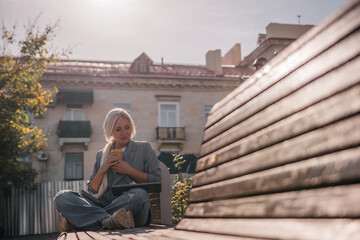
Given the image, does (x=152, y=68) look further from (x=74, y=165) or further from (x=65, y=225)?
(x=65, y=225)

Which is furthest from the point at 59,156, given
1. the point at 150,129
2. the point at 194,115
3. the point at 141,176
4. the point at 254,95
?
the point at 254,95

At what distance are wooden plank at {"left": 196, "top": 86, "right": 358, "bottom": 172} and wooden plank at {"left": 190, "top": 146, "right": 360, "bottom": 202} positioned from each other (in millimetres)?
110

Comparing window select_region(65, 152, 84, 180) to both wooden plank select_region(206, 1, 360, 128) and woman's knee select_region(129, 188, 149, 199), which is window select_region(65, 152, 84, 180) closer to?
woman's knee select_region(129, 188, 149, 199)

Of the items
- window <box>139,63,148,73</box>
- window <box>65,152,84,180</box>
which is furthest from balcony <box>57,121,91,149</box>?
window <box>139,63,148,73</box>

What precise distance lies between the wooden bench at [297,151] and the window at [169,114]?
Answer: 76.9 ft

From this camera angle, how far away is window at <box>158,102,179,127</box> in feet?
84.1

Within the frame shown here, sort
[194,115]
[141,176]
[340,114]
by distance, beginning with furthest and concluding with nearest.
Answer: [194,115], [141,176], [340,114]

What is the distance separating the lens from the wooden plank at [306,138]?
3.90 ft

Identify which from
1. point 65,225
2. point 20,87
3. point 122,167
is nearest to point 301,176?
point 122,167

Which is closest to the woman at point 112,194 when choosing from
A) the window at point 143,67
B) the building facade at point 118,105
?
the building facade at point 118,105

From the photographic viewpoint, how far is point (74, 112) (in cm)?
2458

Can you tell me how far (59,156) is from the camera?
23.9 metres

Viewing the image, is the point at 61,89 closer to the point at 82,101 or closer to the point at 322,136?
the point at 82,101

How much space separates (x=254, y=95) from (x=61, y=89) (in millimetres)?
23180
